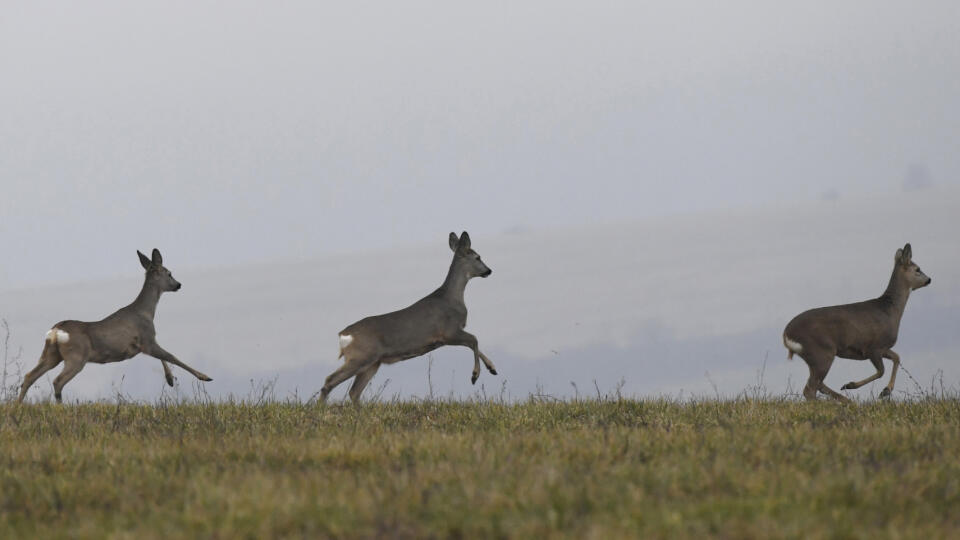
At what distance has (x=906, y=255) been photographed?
619 inches

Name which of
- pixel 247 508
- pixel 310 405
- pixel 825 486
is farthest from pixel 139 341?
pixel 825 486

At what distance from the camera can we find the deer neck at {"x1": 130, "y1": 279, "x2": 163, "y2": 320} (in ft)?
50.9

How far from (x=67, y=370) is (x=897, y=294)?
10897 mm

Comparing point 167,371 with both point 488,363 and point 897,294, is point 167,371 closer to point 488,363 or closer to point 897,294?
point 488,363

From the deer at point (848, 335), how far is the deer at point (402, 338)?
3.99 meters

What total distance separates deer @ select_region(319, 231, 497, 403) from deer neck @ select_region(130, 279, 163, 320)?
351 centimetres

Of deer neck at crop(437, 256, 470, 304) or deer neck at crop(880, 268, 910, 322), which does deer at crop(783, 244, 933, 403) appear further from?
deer neck at crop(437, 256, 470, 304)

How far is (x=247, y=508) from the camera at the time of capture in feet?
18.7

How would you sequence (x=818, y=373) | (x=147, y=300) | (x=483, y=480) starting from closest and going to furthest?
(x=483, y=480), (x=818, y=373), (x=147, y=300)

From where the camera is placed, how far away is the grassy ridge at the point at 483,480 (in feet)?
17.8

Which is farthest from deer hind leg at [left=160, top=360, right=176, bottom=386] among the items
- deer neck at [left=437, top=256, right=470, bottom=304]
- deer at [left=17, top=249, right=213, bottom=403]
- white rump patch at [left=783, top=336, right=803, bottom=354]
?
white rump patch at [left=783, top=336, right=803, bottom=354]

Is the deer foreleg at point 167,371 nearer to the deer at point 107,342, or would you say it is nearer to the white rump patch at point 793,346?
the deer at point 107,342

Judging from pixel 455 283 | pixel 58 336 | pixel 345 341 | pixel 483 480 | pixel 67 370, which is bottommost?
pixel 483 480

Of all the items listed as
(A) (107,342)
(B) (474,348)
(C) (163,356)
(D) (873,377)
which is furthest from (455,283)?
(D) (873,377)
